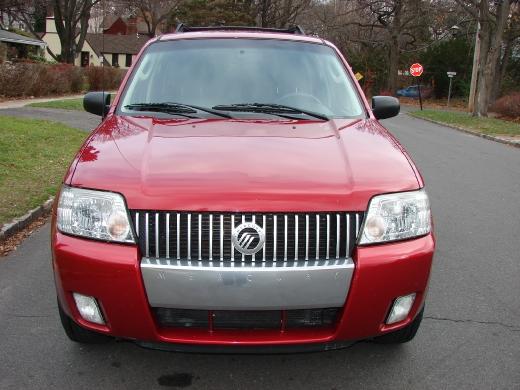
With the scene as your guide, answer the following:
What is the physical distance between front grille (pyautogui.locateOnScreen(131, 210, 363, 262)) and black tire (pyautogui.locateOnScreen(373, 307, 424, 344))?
86 centimetres

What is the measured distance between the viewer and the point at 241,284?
2.47 m

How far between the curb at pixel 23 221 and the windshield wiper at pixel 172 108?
2.35 meters

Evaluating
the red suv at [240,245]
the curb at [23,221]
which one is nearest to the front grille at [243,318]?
the red suv at [240,245]

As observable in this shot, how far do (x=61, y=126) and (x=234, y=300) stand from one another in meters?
11.7

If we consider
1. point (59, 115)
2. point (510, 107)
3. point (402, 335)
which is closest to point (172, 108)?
point (402, 335)

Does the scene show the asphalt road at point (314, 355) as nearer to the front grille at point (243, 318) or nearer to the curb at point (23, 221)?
the curb at point (23, 221)

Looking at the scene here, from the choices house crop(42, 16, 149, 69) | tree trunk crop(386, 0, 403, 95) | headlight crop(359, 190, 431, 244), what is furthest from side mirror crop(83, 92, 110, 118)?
house crop(42, 16, 149, 69)

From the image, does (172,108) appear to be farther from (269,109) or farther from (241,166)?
(241,166)

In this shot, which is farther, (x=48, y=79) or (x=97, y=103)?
(x=48, y=79)

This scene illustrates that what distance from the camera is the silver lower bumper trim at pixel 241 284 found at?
2.46 metres

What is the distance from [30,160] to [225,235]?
694 cm

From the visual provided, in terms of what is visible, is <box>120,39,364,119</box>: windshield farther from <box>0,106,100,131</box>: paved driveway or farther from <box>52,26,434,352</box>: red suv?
<box>0,106,100,131</box>: paved driveway

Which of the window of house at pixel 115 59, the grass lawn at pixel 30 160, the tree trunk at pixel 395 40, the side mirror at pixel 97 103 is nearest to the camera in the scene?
the side mirror at pixel 97 103

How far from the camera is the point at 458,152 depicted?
13.3 meters
